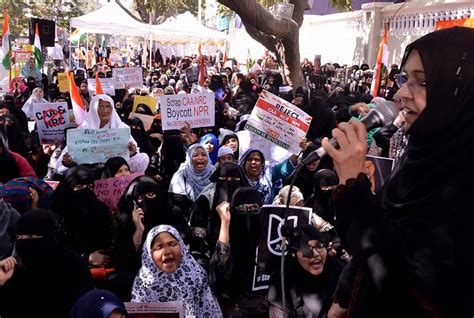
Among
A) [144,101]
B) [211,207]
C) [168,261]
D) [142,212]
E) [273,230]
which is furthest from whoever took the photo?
[144,101]

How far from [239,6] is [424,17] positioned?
17.0ft

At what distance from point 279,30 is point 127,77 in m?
2.69

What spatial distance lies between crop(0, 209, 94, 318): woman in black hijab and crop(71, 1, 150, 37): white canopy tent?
569 inches

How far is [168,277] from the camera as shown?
2938 mm

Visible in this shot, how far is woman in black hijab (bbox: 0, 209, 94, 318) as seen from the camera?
268 cm

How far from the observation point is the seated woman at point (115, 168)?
444 centimetres

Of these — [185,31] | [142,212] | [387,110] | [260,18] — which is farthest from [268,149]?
[185,31]

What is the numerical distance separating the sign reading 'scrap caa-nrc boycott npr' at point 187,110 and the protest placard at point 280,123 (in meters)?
1.42

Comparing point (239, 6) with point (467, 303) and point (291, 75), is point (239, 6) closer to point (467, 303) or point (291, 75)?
point (291, 75)

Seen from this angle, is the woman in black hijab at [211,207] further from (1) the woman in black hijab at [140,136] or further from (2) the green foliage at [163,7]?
(2) the green foliage at [163,7]

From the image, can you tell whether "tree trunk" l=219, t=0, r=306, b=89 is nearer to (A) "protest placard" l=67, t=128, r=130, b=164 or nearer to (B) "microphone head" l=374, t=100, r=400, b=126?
(A) "protest placard" l=67, t=128, r=130, b=164

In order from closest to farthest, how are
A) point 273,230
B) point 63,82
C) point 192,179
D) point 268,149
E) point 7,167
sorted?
point 273,230
point 7,167
point 192,179
point 268,149
point 63,82

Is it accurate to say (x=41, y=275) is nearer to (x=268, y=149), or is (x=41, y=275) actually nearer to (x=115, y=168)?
(x=115, y=168)

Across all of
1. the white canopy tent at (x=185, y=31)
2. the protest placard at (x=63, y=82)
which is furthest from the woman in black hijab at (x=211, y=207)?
the white canopy tent at (x=185, y=31)
